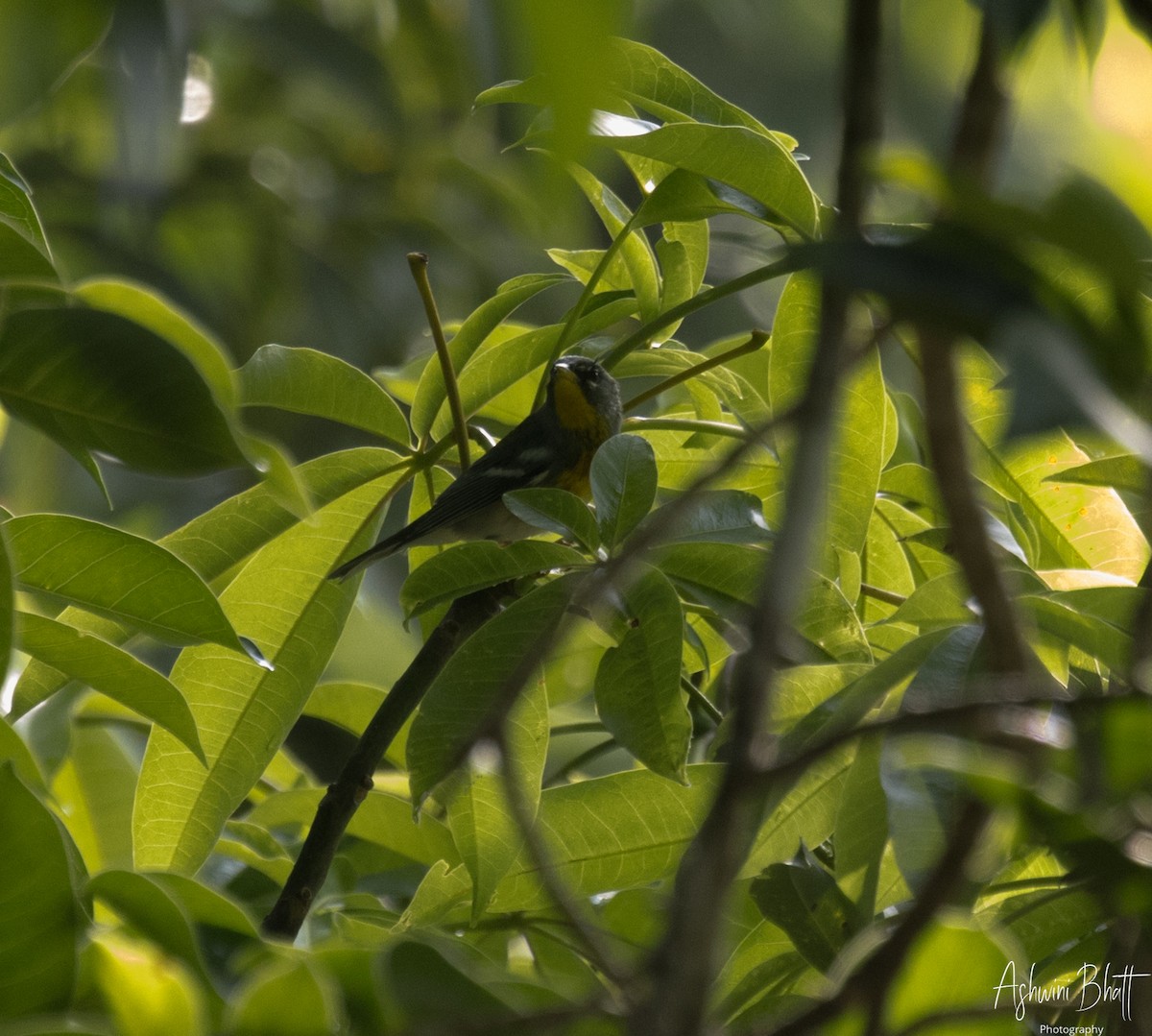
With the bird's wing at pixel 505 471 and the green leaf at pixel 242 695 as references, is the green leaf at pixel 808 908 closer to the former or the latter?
the green leaf at pixel 242 695

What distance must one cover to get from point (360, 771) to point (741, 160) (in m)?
0.67

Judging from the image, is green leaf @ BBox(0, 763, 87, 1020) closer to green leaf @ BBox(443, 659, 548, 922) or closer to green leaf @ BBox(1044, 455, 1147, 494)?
green leaf @ BBox(443, 659, 548, 922)

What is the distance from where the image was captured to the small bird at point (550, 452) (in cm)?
270

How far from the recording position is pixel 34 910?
2.32 feet

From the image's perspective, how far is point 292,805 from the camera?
1.50 metres

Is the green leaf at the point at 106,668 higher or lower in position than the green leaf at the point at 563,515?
lower

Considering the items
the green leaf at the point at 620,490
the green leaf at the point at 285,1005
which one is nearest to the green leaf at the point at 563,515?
the green leaf at the point at 620,490

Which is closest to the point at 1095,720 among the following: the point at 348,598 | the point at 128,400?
the point at 128,400

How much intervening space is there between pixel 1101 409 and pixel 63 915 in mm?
599

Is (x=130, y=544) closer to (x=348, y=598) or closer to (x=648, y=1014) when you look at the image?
(x=348, y=598)

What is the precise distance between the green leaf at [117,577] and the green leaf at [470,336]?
1.50 ft

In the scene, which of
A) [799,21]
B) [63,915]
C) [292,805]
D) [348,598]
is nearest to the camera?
[63,915]

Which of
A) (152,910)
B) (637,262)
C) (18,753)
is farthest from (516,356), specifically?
→ (152,910)

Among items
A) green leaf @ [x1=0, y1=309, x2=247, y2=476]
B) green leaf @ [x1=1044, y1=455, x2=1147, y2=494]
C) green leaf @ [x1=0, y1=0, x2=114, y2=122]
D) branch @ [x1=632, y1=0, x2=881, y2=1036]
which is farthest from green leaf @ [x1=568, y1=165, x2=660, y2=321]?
branch @ [x1=632, y1=0, x2=881, y2=1036]
